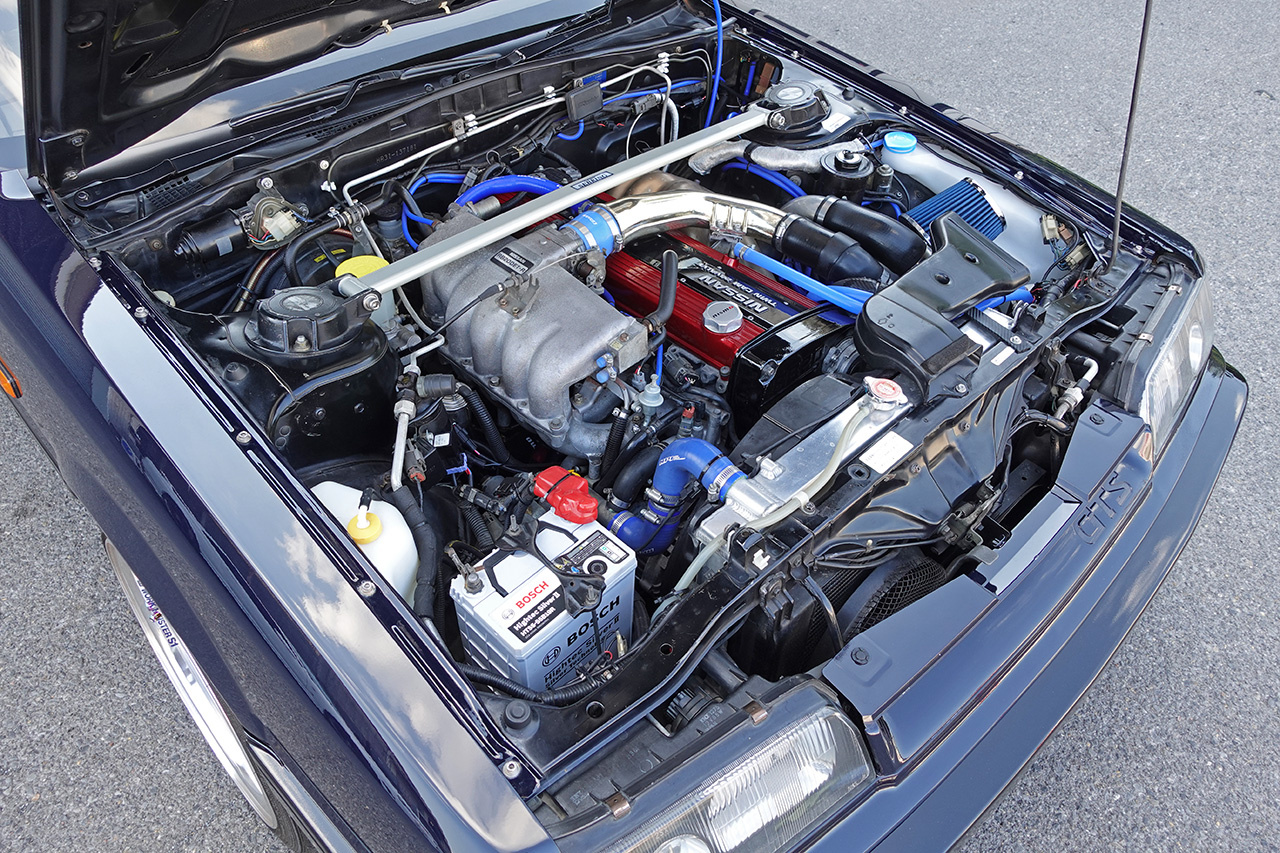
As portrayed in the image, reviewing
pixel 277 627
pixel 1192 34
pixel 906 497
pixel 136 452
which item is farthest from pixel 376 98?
pixel 1192 34

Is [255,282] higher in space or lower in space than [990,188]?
lower

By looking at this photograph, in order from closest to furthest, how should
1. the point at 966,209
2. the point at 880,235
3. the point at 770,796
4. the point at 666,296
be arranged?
the point at 770,796
the point at 666,296
the point at 880,235
the point at 966,209

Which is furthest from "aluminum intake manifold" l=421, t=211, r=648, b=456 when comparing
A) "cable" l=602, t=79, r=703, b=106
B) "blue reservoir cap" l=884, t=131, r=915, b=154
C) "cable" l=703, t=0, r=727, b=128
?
"blue reservoir cap" l=884, t=131, r=915, b=154

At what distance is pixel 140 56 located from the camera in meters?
1.73

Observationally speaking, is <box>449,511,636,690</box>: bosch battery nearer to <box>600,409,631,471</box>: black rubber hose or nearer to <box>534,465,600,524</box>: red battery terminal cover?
<box>534,465,600,524</box>: red battery terminal cover

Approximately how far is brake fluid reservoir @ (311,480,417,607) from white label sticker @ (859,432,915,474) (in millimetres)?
809

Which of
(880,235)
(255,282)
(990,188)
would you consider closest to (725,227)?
(880,235)

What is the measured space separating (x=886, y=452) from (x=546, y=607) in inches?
25.6

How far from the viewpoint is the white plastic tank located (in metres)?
2.26

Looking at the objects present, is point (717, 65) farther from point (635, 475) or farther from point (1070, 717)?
point (1070, 717)

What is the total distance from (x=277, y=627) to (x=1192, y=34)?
18.2 ft

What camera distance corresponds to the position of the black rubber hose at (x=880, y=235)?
217 centimetres

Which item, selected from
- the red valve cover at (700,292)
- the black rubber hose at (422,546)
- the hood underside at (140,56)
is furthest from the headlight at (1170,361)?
the hood underside at (140,56)

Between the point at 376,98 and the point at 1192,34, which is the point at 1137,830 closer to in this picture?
the point at 376,98
